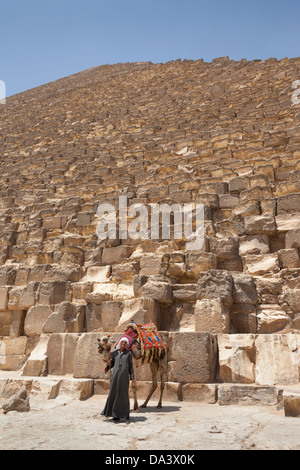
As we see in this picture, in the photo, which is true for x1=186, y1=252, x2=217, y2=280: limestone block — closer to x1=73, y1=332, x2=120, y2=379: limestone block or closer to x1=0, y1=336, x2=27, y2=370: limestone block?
x1=73, y1=332, x2=120, y2=379: limestone block

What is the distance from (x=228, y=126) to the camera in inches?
443

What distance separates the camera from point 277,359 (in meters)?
4.86

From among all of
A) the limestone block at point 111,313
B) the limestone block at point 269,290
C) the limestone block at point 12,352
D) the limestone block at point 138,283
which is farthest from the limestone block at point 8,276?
the limestone block at point 269,290

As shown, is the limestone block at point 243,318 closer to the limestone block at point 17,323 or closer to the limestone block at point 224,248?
the limestone block at point 224,248

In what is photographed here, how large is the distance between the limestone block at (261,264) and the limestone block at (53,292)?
2.95 metres

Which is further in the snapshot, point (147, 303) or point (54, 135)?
point (54, 135)

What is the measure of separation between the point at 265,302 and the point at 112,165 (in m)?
6.70

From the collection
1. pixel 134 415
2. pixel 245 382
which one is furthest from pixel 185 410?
pixel 245 382

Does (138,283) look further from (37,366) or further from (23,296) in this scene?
(23,296)

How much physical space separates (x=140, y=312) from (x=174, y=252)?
49.3 inches

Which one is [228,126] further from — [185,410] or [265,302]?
[185,410]

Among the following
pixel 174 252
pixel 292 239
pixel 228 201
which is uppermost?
pixel 228 201

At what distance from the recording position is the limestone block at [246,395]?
437 cm
